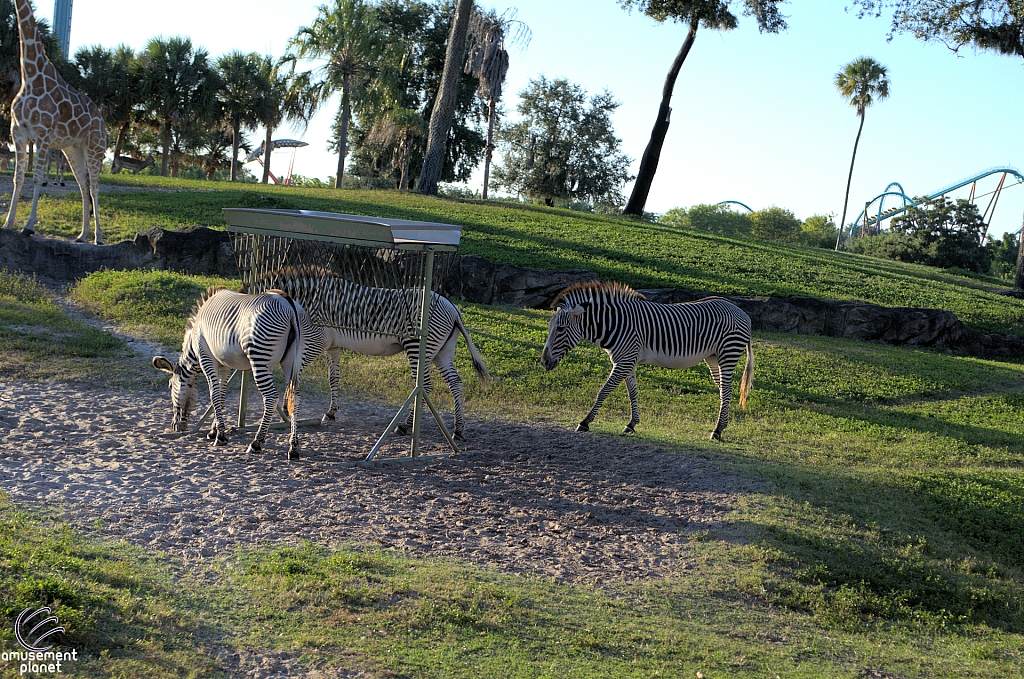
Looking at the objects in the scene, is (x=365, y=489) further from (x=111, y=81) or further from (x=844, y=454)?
(x=111, y=81)

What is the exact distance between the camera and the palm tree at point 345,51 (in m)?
33.2

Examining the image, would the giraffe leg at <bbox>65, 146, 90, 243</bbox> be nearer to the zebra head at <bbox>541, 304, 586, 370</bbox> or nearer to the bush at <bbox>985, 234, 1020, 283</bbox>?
the zebra head at <bbox>541, 304, 586, 370</bbox>

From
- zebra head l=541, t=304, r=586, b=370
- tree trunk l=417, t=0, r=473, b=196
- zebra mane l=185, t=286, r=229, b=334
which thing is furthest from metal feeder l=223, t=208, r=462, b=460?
tree trunk l=417, t=0, r=473, b=196

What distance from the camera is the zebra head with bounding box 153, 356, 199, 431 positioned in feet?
30.9

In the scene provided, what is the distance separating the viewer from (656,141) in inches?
1230

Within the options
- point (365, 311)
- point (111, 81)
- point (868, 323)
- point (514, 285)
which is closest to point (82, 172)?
point (514, 285)

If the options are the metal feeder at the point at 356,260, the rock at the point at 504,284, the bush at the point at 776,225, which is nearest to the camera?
the metal feeder at the point at 356,260

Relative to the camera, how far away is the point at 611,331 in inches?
428

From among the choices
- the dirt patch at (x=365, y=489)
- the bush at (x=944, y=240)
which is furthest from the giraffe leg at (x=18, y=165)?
the bush at (x=944, y=240)

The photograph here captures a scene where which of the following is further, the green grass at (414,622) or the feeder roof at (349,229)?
the feeder roof at (349,229)

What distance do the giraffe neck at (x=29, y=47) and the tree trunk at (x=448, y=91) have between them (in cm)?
1224

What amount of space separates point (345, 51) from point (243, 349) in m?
27.6

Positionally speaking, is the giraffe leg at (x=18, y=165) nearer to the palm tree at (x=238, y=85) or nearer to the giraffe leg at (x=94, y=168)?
the giraffe leg at (x=94, y=168)

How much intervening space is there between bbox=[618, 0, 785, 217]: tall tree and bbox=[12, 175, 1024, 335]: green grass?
170 inches
